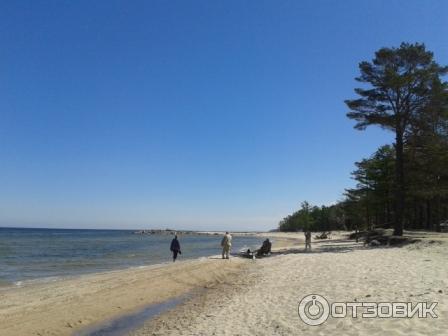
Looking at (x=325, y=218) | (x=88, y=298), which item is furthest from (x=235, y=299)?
(x=325, y=218)

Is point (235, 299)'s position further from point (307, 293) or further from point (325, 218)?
point (325, 218)

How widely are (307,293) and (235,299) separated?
2115 millimetres

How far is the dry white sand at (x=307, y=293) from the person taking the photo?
794 centimetres

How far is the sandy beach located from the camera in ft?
28.2

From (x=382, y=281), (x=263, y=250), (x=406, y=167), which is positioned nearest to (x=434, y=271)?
(x=382, y=281)

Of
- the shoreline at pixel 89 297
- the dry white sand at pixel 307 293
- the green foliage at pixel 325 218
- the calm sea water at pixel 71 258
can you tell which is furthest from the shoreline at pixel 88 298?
the green foliage at pixel 325 218

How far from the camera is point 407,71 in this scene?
30.0m

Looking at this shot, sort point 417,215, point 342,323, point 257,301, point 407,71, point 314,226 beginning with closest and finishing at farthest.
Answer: point 342,323
point 257,301
point 407,71
point 417,215
point 314,226

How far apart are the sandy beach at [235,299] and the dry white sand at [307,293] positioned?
2 cm

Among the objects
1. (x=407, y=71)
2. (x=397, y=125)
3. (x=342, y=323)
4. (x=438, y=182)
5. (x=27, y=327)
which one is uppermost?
(x=407, y=71)

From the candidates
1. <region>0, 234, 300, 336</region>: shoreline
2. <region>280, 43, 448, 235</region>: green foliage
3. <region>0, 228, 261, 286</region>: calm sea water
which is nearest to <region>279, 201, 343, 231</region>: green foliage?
<region>0, 228, 261, 286</region>: calm sea water

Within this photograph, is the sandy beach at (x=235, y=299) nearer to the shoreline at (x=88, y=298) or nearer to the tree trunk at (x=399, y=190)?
the shoreline at (x=88, y=298)

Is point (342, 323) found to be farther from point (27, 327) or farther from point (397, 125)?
point (397, 125)

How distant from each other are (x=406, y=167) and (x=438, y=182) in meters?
2.91
